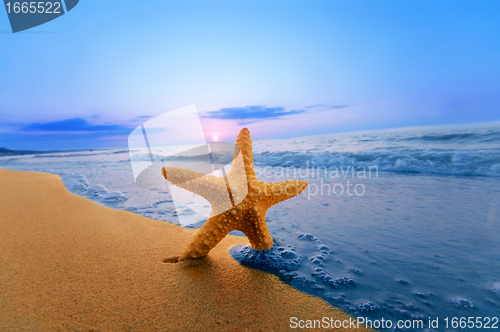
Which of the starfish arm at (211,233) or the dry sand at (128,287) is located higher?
the starfish arm at (211,233)

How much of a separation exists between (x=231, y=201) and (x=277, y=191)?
0.56 meters

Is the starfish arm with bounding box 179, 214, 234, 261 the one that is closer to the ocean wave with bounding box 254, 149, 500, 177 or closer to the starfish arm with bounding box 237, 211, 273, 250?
the starfish arm with bounding box 237, 211, 273, 250

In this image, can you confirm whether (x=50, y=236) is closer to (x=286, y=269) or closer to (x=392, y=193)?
(x=286, y=269)

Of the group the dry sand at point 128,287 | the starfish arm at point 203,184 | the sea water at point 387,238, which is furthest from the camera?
the starfish arm at point 203,184

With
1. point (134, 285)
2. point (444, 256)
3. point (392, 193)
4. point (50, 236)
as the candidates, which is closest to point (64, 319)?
point (134, 285)

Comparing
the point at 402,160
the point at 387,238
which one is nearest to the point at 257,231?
the point at 387,238

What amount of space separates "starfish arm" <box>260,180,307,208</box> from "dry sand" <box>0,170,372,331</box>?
0.75 meters

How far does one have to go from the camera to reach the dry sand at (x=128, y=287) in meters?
1.62

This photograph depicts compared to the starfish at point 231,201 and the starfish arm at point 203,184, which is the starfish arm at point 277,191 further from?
the starfish arm at point 203,184

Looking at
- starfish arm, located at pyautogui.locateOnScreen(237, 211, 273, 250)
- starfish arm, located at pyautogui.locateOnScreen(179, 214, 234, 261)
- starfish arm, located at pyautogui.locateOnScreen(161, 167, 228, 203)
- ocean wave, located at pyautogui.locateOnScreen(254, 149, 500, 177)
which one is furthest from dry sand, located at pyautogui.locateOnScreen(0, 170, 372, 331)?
ocean wave, located at pyautogui.locateOnScreen(254, 149, 500, 177)

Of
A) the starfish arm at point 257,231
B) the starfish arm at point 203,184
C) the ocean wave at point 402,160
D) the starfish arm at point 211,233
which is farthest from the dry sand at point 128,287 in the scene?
the ocean wave at point 402,160

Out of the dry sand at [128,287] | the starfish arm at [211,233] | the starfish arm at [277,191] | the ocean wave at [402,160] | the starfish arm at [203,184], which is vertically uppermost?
the starfish arm at [203,184]

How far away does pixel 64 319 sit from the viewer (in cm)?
160

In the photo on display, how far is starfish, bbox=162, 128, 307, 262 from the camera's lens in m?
2.27
